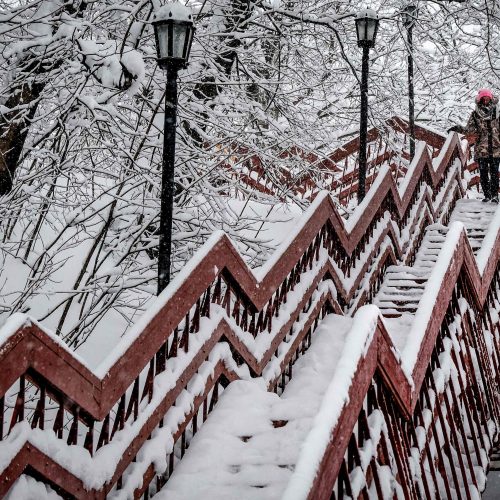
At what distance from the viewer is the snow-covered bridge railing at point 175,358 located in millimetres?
3527

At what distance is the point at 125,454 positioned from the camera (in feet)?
13.2

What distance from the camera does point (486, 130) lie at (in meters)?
11.9

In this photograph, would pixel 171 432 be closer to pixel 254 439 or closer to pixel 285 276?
pixel 254 439

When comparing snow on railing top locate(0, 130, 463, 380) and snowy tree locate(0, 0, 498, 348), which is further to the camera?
snowy tree locate(0, 0, 498, 348)

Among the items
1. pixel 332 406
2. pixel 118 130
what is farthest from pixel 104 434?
pixel 118 130

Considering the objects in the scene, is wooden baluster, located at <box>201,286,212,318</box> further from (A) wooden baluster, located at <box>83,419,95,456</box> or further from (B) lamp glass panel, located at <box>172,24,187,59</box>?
(B) lamp glass panel, located at <box>172,24,187,59</box>

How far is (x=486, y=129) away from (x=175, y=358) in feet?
28.8

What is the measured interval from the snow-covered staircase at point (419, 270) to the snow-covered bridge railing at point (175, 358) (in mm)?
260

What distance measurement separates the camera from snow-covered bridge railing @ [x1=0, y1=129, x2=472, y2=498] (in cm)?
353

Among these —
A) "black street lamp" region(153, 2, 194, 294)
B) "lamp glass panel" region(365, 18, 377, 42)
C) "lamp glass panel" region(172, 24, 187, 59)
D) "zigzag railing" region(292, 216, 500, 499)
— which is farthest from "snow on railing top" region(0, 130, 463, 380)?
"lamp glass panel" region(365, 18, 377, 42)

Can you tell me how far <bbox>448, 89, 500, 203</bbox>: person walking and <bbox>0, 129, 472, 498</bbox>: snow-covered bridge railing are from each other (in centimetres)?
440

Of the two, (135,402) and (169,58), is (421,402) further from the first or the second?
(169,58)

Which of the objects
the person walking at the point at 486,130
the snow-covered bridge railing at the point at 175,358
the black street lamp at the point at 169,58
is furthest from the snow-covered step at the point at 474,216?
the black street lamp at the point at 169,58

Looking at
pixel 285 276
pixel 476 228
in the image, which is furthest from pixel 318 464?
pixel 476 228
